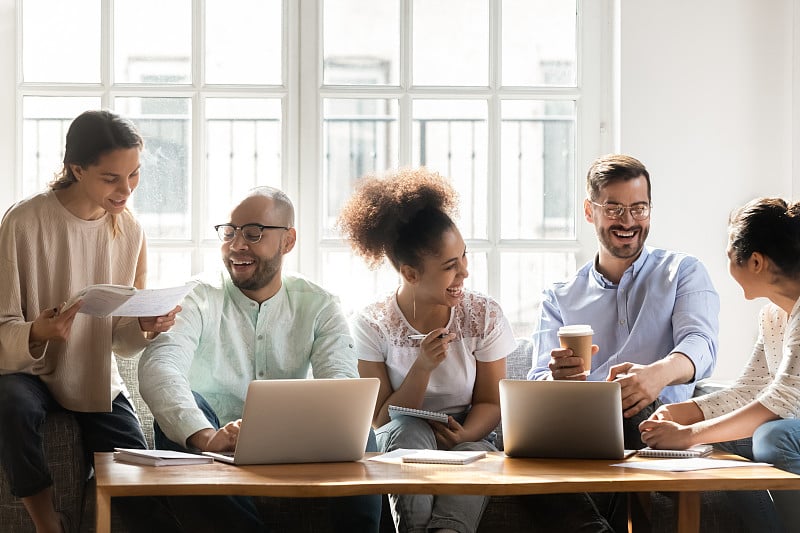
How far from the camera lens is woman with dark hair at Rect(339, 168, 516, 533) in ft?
10.4

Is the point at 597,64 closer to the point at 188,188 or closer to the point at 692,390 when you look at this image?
the point at 692,390

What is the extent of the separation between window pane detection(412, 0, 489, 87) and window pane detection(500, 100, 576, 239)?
0.22 metres

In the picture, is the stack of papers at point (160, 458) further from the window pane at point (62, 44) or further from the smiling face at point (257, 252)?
the window pane at point (62, 44)

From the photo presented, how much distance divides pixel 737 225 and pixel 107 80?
2.32 m

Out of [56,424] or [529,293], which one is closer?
[56,424]

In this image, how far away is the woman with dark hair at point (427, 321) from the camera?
3.17m

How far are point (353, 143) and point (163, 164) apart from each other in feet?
2.37

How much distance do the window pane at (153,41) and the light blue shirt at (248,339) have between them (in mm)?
1033

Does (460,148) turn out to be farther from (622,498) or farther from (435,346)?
(622,498)

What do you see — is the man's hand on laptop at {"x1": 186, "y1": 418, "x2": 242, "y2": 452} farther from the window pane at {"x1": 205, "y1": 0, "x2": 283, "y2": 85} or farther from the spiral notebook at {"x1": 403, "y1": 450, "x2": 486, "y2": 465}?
the window pane at {"x1": 205, "y1": 0, "x2": 283, "y2": 85}

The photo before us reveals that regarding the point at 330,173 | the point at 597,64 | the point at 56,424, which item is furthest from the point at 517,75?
the point at 56,424

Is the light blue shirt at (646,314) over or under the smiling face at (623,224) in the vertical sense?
under

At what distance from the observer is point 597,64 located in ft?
13.3

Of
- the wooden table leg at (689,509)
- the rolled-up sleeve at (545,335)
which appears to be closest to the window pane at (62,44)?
the rolled-up sleeve at (545,335)
